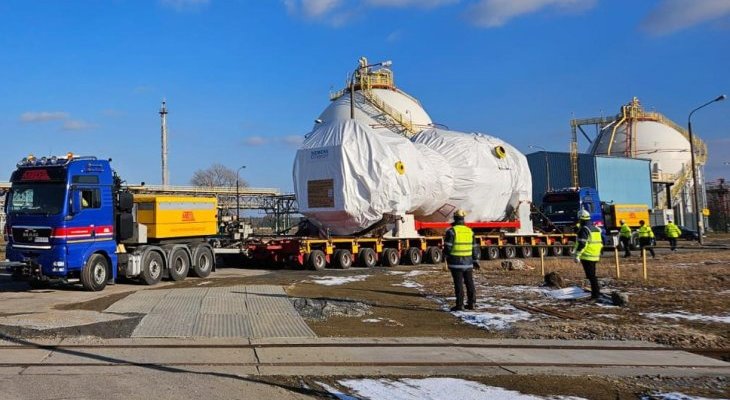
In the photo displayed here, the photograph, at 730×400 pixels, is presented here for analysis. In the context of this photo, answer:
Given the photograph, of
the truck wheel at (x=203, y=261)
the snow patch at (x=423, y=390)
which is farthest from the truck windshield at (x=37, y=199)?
the snow patch at (x=423, y=390)

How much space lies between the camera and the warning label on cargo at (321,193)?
21688mm

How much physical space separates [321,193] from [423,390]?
53.4 feet

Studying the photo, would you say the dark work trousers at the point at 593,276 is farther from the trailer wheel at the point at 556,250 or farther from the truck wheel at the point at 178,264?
the trailer wheel at the point at 556,250

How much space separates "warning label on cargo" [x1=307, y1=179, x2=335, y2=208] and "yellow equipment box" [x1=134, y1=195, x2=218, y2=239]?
4004 millimetres

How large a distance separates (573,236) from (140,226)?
2382 centimetres

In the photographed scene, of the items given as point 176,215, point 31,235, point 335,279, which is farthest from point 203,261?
point 31,235

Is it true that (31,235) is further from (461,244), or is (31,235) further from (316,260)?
(461,244)

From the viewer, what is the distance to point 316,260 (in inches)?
843

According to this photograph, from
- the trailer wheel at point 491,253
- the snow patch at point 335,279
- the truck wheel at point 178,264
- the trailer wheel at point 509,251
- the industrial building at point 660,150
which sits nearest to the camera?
the snow patch at point 335,279

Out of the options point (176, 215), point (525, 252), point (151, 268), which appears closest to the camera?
point (151, 268)

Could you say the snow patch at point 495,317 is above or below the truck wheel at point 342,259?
below

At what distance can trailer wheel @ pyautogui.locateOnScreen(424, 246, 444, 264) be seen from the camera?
2548cm

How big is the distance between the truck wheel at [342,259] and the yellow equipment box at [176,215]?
4.87 meters

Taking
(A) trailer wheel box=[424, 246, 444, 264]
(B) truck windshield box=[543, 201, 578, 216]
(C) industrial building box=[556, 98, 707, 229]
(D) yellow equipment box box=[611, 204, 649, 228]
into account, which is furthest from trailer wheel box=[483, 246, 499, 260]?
(C) industrial building box=[556, 98, 707, 229]
